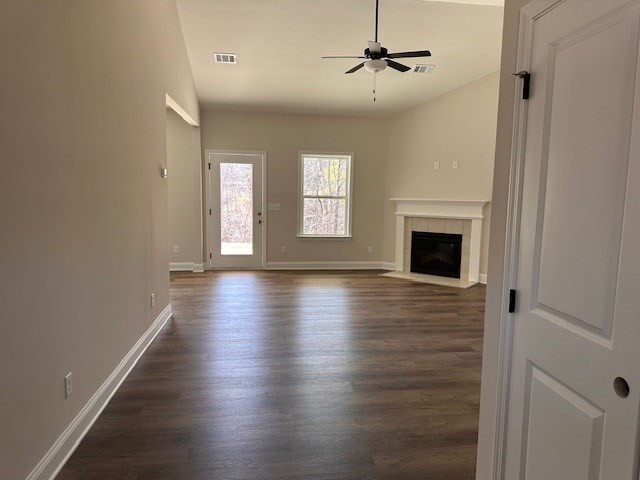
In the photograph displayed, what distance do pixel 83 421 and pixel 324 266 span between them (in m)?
5.60

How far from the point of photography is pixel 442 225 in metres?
6.67

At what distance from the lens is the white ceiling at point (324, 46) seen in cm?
441

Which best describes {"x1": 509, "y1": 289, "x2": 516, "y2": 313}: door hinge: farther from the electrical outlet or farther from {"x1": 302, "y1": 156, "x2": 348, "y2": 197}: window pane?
{"x1": 302, "y1": 156, "x2": 348, "y2": 197}: window pane

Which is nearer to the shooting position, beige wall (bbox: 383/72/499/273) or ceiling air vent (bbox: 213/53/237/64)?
ceiling air vent (bbox: 213/53/237/64)

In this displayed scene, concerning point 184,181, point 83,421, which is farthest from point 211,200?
point 83,421

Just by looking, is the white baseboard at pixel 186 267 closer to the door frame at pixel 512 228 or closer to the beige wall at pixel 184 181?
the beige wall at pixel 184 181

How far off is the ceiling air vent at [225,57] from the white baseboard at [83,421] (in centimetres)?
386

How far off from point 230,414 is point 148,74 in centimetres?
300

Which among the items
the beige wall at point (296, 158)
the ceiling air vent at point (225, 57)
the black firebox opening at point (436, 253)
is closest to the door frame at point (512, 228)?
the ceiling air vent at point (225, 57)

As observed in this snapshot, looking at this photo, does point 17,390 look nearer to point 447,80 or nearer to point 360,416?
point 360,416

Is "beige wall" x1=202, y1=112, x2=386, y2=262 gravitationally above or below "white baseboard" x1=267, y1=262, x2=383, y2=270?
above

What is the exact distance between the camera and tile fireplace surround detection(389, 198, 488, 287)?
6.26m

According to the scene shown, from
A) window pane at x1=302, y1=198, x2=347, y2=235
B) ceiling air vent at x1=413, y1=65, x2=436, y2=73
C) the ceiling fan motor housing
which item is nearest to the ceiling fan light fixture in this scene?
the ceiling fan motor housing

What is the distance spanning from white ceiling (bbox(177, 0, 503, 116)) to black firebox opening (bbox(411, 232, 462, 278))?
7.89 feet
